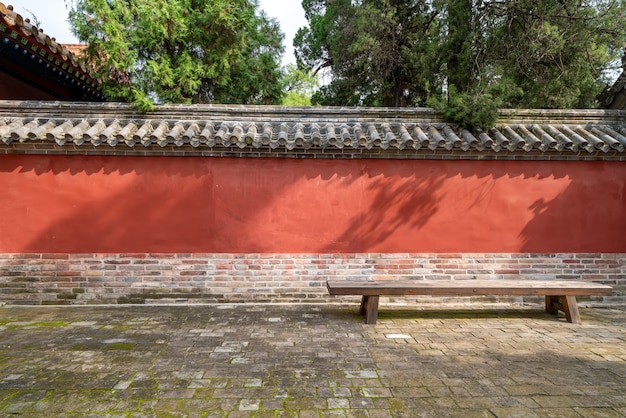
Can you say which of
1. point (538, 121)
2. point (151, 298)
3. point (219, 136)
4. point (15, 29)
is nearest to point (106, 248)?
point (151, 298)

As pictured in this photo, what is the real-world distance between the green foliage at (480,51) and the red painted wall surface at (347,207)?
1.19 m

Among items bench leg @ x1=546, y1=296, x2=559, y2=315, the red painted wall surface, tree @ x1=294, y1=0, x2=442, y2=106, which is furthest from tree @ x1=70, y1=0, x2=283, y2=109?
bench leg @ x1=546, y1=296, x2=559, y2=315

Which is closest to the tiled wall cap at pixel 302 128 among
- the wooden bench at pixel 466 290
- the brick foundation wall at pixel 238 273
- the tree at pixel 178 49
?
the tree at pixel 178 49

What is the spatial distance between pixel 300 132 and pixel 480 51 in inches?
201

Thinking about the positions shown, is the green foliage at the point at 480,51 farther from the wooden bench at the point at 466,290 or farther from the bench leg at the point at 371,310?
the bench leg at the point at 371,310

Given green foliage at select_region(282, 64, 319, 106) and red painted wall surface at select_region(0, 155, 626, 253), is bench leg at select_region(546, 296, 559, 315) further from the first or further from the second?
green foliage at select_region(282, 64, 319, 106)

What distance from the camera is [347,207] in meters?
5.45

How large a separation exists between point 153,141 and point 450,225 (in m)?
4.34

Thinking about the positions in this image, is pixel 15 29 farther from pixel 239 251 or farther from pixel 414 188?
pixel 414 188

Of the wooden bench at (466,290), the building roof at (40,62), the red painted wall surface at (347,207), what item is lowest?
the wooden bench at (466,290)

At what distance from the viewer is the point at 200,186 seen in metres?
5.34

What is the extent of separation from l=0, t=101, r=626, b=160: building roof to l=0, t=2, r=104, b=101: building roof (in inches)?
31.7

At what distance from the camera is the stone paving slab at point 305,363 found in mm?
2734

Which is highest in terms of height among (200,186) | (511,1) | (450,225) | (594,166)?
(511,1)
